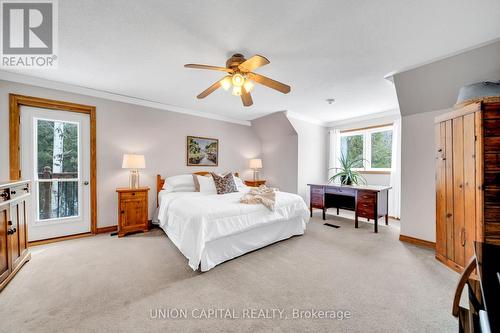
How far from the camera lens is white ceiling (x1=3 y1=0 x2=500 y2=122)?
5.22 feet

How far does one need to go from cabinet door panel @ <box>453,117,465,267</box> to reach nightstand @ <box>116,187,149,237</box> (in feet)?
14.0

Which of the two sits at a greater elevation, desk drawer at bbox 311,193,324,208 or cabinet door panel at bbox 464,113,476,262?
cabinet door panel at bbox 464,113,476,262

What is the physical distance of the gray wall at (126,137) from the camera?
2.92 meters

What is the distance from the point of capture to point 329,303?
1.69m

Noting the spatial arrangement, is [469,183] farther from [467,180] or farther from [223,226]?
[223,226]

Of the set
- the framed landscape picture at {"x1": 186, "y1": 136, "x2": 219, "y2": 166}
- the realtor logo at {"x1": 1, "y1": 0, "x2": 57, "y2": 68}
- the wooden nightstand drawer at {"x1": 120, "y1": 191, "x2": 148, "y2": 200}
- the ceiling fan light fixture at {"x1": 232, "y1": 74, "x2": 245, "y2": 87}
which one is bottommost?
the wooden nightstand drawer at {"x1": 120, "y1": 191, "x2": 148, "y2": 200}

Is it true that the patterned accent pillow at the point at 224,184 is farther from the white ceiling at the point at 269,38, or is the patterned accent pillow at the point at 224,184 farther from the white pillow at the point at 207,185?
the white ceiling at the point at 269,38

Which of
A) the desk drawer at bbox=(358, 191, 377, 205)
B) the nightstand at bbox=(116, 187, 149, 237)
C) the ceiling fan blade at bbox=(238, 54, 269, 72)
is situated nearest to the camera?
the ceiling fan blade at bbox=(238, 54, 269, 72)

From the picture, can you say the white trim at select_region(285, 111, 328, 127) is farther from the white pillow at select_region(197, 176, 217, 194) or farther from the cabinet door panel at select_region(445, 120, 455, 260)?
the cabinet door panel at select_region(445, 120, 455, 260)

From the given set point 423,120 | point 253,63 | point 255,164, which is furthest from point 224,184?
point 423,120

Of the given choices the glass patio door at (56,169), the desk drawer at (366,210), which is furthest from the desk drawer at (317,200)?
the glass patio door at (56,169)

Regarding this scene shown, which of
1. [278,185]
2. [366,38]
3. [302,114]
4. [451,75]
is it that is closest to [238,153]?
[278,185]

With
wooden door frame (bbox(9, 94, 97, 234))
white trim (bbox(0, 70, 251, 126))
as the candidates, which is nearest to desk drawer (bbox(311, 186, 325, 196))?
white trim (bbox(0, 70, 251, 126))

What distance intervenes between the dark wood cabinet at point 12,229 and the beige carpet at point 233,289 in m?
0.13
